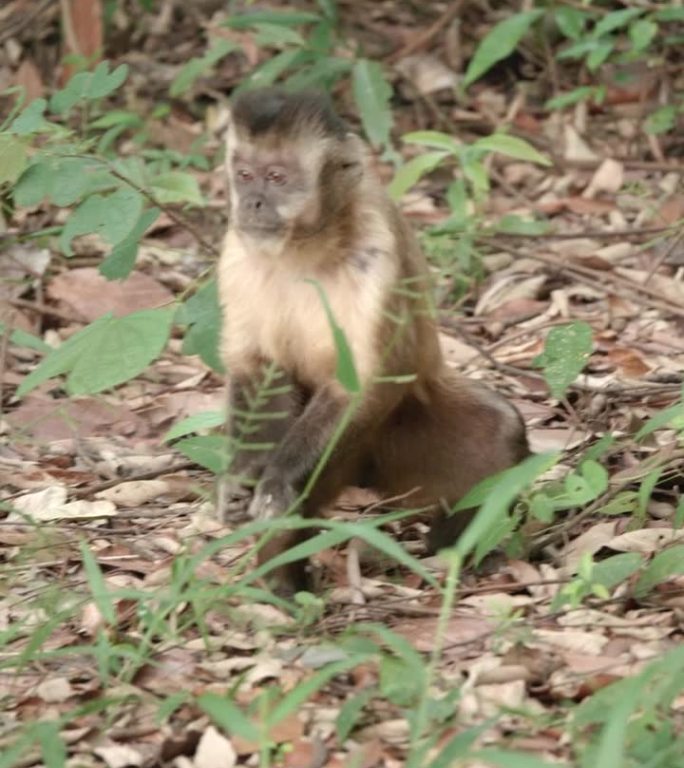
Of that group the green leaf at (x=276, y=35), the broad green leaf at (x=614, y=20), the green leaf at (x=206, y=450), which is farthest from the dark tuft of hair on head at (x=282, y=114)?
the broad green leaf at (x=614, y=20)

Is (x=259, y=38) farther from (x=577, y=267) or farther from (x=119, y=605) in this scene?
(x=119, y=605)

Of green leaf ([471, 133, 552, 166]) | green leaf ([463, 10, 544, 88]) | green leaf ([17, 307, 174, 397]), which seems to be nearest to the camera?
green leaf ([17, 307, 174, 397])

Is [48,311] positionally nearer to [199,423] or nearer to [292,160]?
[199,423]

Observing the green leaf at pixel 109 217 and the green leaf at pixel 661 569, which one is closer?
the green leaf at pixel 661 569

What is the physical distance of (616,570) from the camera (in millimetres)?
4227

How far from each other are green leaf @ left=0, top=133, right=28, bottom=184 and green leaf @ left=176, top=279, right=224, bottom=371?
29.1 inches

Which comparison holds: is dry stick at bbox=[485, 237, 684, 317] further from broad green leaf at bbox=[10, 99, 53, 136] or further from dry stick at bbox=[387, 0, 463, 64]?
broad green leaf at bbox=[10, 99, 53, 136]

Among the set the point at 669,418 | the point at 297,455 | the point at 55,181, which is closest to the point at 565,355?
the point at 669,418

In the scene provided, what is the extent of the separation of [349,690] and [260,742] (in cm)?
51

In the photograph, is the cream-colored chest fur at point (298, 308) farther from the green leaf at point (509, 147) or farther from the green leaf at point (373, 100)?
the green leaf at point (373, 100)

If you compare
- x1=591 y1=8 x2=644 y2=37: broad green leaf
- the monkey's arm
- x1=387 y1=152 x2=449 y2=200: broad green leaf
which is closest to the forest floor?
the monkey's arm

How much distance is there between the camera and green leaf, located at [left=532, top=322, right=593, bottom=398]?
4945 millimetres

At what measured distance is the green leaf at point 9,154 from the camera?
485 cm

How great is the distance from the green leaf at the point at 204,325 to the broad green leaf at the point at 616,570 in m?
1.53
